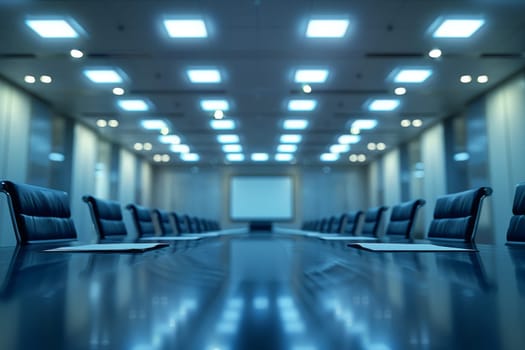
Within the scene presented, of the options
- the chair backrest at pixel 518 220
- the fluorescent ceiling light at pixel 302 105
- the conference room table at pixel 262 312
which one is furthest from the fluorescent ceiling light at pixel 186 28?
the conference room table at pixel 262 312

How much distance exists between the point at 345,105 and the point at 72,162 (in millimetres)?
6360

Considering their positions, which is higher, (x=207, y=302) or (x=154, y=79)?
(x=154, y=79)

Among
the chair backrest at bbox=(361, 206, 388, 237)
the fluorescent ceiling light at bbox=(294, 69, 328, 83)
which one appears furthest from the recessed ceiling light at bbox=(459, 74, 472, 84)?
the chair backrest at bbox=(361, 206, 388, 237)

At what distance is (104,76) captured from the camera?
22.1ft

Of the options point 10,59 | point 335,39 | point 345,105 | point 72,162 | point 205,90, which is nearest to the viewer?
point 335,39

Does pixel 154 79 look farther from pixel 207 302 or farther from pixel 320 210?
pixel 320 210

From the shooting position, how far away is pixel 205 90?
7348 millimetres

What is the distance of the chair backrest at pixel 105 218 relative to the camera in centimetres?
267

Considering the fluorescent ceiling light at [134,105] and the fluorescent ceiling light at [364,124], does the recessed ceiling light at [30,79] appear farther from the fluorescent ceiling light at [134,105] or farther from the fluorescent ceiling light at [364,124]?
the fluorescent ceiling light at [364,124]

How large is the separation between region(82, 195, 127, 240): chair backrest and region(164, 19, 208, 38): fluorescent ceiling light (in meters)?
2.79

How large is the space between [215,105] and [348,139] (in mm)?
4763

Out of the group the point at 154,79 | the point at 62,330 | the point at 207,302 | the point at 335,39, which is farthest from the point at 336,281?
the point at 154,79

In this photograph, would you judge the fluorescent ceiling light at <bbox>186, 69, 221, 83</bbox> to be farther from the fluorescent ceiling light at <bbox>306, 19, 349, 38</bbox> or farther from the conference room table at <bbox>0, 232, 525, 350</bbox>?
the conference room table at <bbox>0, 232, 525, 350</bbox>

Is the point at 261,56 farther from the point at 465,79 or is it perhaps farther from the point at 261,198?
the point at 261,198
